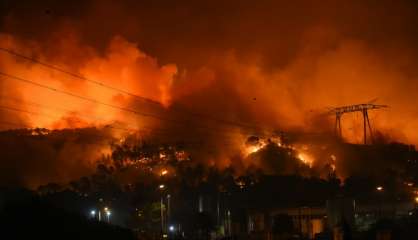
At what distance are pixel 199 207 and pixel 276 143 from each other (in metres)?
42.1

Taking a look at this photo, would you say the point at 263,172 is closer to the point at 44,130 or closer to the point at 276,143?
the point at 276,143

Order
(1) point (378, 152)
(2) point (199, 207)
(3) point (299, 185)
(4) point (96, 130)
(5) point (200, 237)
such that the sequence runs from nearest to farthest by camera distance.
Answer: (5) point (200, 237), (2) point (199, 207), (3) point (299, 185), (1) point (378, 152), (4) point (96, 130)

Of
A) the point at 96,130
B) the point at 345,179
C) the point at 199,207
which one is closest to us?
the point at 199,207

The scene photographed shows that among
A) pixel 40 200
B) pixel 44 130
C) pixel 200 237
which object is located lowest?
pixel 200 237

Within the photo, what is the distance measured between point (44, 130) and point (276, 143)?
166 feet

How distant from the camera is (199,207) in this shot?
9138cm

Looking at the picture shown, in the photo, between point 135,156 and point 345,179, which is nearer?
point 345,179

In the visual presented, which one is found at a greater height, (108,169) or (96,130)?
(96,130)

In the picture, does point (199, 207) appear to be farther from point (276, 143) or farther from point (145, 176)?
point (276, 143)

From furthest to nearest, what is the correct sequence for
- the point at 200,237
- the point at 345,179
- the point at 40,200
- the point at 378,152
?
the point at 378,152
the point at 345,179
the point at 200,237
the point at 40,200

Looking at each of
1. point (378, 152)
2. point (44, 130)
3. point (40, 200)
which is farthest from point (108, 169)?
point (40, 200)

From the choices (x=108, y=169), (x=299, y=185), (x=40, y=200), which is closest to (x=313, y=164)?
(x=299, y=185)

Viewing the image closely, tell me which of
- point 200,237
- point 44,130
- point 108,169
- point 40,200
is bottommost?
point 200,237

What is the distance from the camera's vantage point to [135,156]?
396 feet
